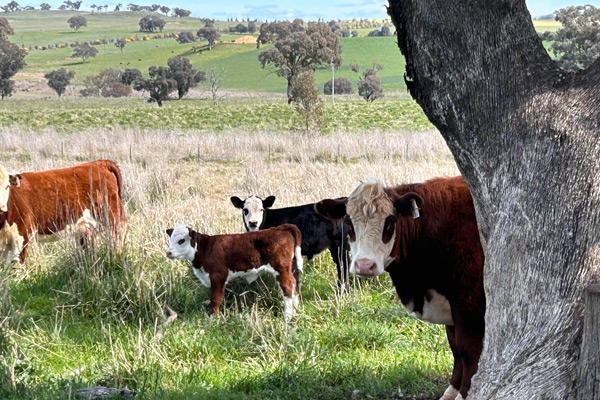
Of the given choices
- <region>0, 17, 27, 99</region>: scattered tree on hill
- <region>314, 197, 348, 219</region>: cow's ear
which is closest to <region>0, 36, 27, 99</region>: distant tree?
<region>0, 17, 27, 99</region>: scattered tree on hill

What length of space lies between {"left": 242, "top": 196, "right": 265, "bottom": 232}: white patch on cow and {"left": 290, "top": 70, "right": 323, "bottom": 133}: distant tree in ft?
66.6

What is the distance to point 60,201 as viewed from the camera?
9.95 m

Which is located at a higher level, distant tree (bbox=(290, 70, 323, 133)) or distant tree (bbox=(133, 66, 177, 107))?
distant tree (bbox=(290, 70, 323, 133))

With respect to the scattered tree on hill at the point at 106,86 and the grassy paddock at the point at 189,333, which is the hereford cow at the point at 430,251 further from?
the scattered tree on hill at the point at 106,86

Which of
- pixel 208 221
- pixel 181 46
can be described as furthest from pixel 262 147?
pixel 181 46

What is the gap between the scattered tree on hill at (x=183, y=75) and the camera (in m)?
78.7

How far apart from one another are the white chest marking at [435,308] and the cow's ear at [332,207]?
86 centimetres

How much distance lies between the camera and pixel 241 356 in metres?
6.42

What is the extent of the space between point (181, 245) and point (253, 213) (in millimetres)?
1338

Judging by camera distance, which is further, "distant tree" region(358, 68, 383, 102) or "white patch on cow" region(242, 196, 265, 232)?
"distant tree" region(358, 68, 383, 102)

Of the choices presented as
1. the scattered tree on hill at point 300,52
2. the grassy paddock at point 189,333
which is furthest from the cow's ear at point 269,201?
the scattered tree on hill at point 300,52

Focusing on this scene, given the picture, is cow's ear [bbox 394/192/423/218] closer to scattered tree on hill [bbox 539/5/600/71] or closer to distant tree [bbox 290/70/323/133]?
distant tree [bbox 290/70/323/133]

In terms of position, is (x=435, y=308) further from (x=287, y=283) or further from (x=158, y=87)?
(x=158, y=87)

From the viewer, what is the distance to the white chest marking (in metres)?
5.16
